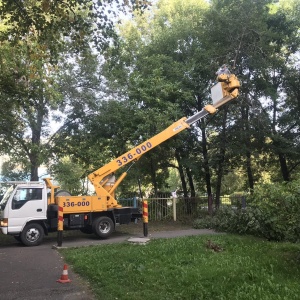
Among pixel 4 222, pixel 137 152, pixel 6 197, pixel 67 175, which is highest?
pixel 137 152

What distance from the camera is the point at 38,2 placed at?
29.0 feet

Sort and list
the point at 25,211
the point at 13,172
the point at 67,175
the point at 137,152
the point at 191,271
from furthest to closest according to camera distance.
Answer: the point at 13,172
the point at 67,175
the point at 137,152
the point at 25,211
the point at 191,271

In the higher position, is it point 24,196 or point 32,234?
point 24,196

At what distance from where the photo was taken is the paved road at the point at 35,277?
20.8ft

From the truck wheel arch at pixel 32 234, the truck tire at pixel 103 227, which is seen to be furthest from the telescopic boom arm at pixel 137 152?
the truck wheel arch at pixel 32 234

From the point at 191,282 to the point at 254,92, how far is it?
A: 54.6 feet

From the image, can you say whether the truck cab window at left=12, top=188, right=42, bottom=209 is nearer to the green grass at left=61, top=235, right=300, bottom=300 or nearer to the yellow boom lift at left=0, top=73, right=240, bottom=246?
the yellow boom lift at left=0, top=73, right=240, bottom=246

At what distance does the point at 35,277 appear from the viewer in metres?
7.68

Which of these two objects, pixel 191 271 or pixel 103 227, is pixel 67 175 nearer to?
pixel 103 227

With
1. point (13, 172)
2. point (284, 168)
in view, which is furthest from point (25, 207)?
point (284, 168)

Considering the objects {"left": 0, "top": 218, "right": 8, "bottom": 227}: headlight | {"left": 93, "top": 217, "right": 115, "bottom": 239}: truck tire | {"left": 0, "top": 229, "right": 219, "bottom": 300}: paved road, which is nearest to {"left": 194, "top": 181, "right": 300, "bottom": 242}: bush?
{"left": 93, "top": 217, "right": 115, "bottom": 239}: truck tire

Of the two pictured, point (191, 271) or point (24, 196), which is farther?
point (24, 196)

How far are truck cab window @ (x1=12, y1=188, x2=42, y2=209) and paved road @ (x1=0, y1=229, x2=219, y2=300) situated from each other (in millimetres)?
1609

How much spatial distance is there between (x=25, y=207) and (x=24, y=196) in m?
0.40
